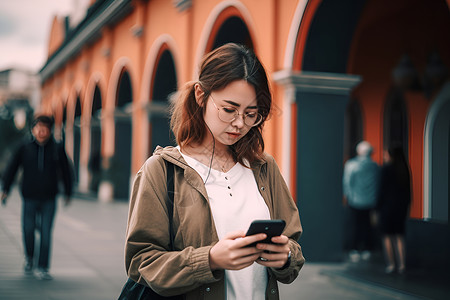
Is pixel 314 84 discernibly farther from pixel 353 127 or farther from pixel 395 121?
pixel 353 127

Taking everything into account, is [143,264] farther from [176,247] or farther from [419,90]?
[419,90]

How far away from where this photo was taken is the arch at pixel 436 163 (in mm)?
10211

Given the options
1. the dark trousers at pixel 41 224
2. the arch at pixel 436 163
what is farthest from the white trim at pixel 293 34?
the arch at pixel 436 163

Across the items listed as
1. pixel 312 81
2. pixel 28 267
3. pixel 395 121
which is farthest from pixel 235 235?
pixel 395 121

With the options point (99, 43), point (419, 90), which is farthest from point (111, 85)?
point (419, 90)

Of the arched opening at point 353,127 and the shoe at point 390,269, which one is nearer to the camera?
the shoe at point 390,269

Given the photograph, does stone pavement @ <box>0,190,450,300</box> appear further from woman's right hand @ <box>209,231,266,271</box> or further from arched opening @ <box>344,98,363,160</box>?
arched opening @ <box>344,98,363,160</box>

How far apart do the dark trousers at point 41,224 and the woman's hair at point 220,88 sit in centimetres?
446

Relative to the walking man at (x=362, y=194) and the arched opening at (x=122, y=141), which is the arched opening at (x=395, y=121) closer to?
the walking man at (x=362, y=194)

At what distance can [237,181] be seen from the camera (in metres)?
1.89

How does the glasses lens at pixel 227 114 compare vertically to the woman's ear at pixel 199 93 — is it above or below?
below

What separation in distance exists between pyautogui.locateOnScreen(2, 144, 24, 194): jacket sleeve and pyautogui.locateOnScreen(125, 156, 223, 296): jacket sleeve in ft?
16.4

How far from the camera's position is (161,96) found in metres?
13.2

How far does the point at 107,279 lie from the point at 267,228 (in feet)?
15.5
